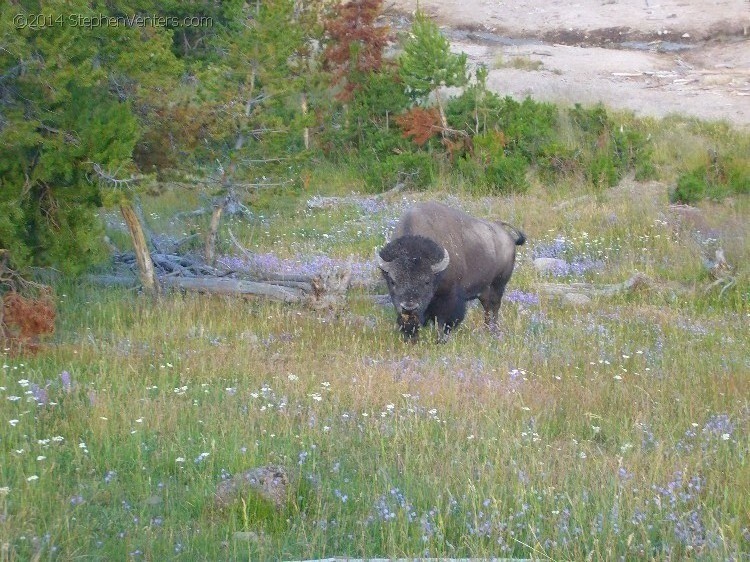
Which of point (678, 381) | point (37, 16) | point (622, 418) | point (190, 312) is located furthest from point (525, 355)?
point (37, 16)

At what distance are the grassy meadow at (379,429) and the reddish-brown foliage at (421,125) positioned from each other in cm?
1066

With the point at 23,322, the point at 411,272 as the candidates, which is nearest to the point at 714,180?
the point at 411,272

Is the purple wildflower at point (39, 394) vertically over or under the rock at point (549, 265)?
over

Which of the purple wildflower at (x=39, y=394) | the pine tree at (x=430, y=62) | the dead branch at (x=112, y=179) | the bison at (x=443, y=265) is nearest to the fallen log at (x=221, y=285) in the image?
the bison at (x=443, y=265)

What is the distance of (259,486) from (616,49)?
33.1 metres

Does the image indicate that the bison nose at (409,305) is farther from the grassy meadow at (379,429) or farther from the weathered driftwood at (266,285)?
the weathered driftwood at (266,285)

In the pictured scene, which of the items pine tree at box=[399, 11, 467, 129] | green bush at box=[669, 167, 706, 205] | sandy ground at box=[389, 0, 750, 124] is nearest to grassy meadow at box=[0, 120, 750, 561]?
green bush at box=[669, 167, 706, 205]

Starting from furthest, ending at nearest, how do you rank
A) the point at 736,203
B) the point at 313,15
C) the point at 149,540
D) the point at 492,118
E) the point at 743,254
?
the point at 313,15, the point at 492,118, the point at 736,203, the point at 743,254, the point at 149,540

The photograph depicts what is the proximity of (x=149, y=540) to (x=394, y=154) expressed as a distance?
2015 cm

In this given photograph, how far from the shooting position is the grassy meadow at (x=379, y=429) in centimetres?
542

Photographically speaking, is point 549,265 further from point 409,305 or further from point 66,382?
point 66,382

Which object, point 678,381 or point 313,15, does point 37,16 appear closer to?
point 678,381

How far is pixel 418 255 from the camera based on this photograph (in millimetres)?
10984

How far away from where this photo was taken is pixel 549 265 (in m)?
15.8
